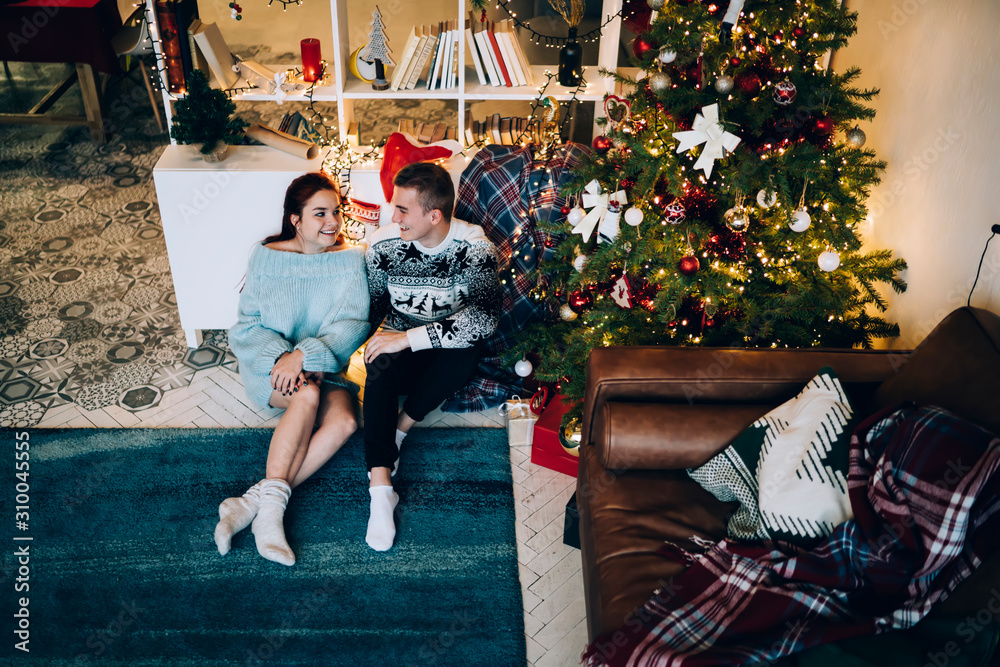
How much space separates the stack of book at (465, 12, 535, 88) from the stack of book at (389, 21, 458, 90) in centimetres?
8

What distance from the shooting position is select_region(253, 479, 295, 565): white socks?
211cm

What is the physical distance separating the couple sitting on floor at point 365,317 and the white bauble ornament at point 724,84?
2.74ft

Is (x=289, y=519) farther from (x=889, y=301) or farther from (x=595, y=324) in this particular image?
(x=889, y=301)

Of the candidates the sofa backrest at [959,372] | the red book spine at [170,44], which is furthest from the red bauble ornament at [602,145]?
the red book spine at [170,44]

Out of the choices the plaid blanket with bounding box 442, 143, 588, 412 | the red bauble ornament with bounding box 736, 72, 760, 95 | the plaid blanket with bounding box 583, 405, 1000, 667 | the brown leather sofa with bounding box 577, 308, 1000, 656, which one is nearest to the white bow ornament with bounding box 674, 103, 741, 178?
the red bauble ornament with bounding box 736, 72, 760, 95

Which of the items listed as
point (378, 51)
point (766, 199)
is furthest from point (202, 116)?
point (766, 199)

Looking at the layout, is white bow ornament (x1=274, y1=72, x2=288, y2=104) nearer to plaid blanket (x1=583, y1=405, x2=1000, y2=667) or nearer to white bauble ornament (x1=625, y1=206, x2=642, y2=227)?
white bauble ornament (x1=625, y1=206, x2=642, y2=227)

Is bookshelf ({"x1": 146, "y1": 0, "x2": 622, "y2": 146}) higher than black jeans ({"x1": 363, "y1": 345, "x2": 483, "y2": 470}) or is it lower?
higher

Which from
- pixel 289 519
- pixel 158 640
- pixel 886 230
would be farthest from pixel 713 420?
pixel 158 640

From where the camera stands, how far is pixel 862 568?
1.55m

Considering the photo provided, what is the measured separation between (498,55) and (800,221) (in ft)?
4.48

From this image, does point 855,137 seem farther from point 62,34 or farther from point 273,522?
point 62,34

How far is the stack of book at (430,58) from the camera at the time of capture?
277cm

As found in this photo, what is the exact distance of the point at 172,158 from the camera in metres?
2.71
